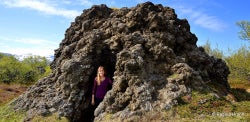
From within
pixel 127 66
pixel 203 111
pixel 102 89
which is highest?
pixel 127 66

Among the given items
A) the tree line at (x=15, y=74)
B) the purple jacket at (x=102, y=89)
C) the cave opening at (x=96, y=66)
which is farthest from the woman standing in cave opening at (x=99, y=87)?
the tree line at (x=15, y=74)

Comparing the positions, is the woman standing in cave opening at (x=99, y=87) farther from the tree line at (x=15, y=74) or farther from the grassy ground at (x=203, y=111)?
the tree line at (x=15, y=74)

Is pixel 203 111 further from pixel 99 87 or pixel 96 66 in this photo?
pixel 96 66

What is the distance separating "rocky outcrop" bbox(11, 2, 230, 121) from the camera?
58.2 ft

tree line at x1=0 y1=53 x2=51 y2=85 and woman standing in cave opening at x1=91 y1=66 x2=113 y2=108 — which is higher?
tree line at x1=0 y1=53 x2=51 y2=85

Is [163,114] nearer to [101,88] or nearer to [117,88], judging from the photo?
[117,88]

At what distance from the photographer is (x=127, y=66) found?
1838 centimetres

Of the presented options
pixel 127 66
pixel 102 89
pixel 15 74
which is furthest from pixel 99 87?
pixel 15 74

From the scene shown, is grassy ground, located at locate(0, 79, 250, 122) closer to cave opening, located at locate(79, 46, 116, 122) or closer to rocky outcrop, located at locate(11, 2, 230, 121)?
rocky outcrop, located at locate(11, 2, 230, 121)

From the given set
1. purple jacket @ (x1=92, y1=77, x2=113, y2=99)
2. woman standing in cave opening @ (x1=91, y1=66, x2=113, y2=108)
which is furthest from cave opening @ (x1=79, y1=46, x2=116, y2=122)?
purple jacket @ (x1=92, y1=77, x2=113, y2=99)

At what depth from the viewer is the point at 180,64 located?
1894 cm

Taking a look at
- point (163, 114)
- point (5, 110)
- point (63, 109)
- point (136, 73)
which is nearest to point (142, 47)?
point (136, 73)

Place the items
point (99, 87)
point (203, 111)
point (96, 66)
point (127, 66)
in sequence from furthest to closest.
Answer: point (96, 66) → point (99, 87) → point (127, 66) → point (203, 111)

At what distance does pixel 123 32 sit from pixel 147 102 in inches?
255
